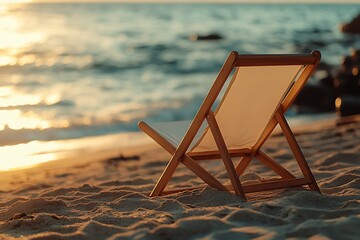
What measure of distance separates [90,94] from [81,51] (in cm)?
1138

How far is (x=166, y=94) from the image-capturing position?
14.2m

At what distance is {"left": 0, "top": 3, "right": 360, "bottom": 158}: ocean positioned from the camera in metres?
10.4

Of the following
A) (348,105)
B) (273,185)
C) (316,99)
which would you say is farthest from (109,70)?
(273,185)

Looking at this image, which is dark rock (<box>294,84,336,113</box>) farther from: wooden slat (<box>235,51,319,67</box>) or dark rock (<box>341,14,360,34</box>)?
dark rock (<box>341,14,360,34</box>)

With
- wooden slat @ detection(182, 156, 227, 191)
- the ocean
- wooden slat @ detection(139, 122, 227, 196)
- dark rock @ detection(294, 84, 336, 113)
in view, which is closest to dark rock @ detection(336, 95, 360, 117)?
dark rock @ detection(294, 84, 336, 113)

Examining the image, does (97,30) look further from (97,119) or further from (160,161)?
(160,161)

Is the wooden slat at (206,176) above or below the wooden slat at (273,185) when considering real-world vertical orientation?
above

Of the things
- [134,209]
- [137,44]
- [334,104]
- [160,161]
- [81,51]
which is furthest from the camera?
[137,44]

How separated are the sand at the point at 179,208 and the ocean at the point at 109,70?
3.37 m

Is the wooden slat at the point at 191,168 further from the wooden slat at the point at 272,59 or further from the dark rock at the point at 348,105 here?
the dark rock at the point at 348,105

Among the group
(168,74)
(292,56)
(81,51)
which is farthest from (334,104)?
(81,51)

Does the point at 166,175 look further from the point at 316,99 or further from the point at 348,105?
the point at 316,99

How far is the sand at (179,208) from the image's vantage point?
3.09 meters

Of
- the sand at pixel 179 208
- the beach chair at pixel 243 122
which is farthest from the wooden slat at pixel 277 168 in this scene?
the sand at pixel 179 208
